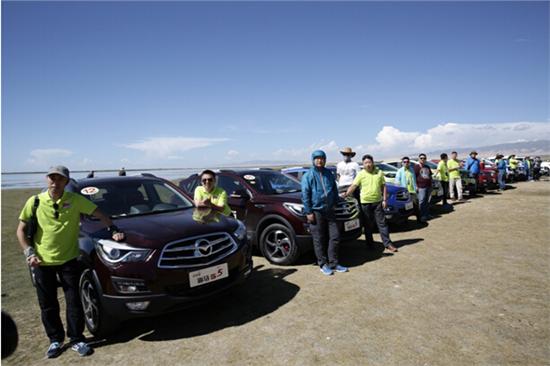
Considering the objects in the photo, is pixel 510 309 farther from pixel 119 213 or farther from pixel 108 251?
pixel 119 213

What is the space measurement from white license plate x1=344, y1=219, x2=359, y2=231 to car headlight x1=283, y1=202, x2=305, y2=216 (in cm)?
81

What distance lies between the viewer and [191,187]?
24.1 feet

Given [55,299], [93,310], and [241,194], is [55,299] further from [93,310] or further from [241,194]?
[241,194]

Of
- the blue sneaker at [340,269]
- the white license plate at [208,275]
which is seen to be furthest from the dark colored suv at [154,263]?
the blue sneaker at [340,269]

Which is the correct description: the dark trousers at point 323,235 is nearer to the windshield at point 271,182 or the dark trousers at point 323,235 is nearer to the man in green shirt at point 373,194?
the man in green shirt at point 373,194

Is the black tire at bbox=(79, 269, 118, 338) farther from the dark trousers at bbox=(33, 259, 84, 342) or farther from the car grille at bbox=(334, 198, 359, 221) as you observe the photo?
the car grille at bbox=(334, 198, 359, 221)

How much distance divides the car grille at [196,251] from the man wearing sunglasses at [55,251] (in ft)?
1.74

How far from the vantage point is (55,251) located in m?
3.42

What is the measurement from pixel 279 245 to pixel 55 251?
3425 mm

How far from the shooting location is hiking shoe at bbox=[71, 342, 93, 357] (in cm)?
337

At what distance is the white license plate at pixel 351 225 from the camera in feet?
19.2

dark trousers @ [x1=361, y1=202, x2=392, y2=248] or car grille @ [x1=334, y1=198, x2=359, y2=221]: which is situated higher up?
car grille @ [x1=334, y1=198, x2=359, y2=221]

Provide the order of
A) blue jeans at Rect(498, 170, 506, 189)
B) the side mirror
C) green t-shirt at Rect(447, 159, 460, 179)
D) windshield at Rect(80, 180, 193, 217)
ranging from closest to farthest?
windshield at Rect(80, 180, 193, 217) < the side mirror < green t-shirt at Rect(447, 159, 460, 179) < blue jeans at Rect(498, 170, 506, 189)

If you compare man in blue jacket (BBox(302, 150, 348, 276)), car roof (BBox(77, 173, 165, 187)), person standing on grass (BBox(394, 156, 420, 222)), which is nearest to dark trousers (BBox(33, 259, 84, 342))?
car roof (BBox(77, 173, 165, 187))
